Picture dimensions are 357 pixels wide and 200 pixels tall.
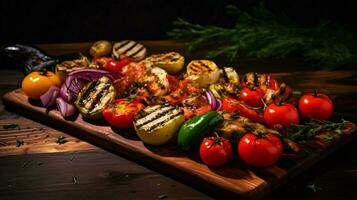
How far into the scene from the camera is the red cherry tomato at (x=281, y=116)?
3.35 meters

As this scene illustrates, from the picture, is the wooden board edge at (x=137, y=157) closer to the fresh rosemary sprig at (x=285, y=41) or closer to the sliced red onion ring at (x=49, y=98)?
the sliced red onion ring at (x=49, y=98)

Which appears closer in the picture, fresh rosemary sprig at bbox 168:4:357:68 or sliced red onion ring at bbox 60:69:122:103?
sliced red onion ring at bbox 60:69:122:103

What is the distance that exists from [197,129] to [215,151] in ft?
0.77

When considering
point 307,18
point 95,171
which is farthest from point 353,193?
point 307,18

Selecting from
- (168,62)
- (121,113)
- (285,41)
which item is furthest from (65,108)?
(285,41)

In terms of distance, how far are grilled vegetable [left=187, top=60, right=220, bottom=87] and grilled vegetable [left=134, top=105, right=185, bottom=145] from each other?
866mm

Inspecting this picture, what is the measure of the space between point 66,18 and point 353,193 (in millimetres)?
4839

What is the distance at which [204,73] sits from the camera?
414cm

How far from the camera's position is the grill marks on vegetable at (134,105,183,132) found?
319cm

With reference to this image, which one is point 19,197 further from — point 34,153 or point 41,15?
point 41,15

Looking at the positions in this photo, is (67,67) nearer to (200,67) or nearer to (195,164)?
(200,67)

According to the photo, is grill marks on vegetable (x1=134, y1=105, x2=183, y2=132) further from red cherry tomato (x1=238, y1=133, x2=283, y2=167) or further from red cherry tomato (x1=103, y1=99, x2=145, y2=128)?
red cherry tomato (x1=238, y1=133, x2=283, y2=167)

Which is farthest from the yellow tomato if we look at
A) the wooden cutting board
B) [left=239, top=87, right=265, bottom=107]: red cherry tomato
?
[left=239, top=87, right=265, bottom=107]: red cherry tomato

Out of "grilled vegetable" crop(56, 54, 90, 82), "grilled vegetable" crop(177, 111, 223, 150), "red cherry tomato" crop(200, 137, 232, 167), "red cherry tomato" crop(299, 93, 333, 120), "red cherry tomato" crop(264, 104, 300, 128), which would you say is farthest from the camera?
"grilled vegetable" crop(56, 54, 90, 82)
